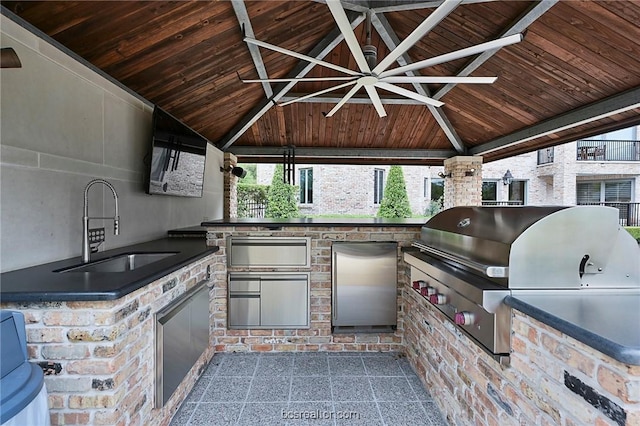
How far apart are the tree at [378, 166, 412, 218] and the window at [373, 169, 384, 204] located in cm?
116

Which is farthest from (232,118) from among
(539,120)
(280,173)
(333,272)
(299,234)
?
(280,173)

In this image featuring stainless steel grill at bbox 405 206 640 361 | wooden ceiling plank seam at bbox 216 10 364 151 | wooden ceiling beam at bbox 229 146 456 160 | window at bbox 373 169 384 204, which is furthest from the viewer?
window at bbox 373 169 384 204

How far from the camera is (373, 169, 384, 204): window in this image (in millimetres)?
12016

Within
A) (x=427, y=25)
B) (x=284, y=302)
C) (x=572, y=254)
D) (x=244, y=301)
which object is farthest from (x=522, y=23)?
(x=244, y=301)

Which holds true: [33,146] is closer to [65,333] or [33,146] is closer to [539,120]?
[65,333]

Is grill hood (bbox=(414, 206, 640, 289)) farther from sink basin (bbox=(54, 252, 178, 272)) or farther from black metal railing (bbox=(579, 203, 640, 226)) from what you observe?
black metal railing (bbox=(579, 203, 640, 226))

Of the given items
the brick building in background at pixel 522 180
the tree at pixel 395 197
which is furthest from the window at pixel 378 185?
the tree at pixel 395 197

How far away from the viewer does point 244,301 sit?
301 cm

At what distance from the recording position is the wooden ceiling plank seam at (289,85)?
3789 mm

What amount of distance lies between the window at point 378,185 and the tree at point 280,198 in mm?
3167

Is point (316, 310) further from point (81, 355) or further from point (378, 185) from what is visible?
point (378, 185)

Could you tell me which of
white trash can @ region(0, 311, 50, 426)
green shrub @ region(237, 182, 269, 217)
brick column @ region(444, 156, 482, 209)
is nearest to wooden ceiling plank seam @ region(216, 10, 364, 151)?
white trash can @ region(0, 311, 50, 426)

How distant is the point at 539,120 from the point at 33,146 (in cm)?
579

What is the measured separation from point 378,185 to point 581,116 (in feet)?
27.3
